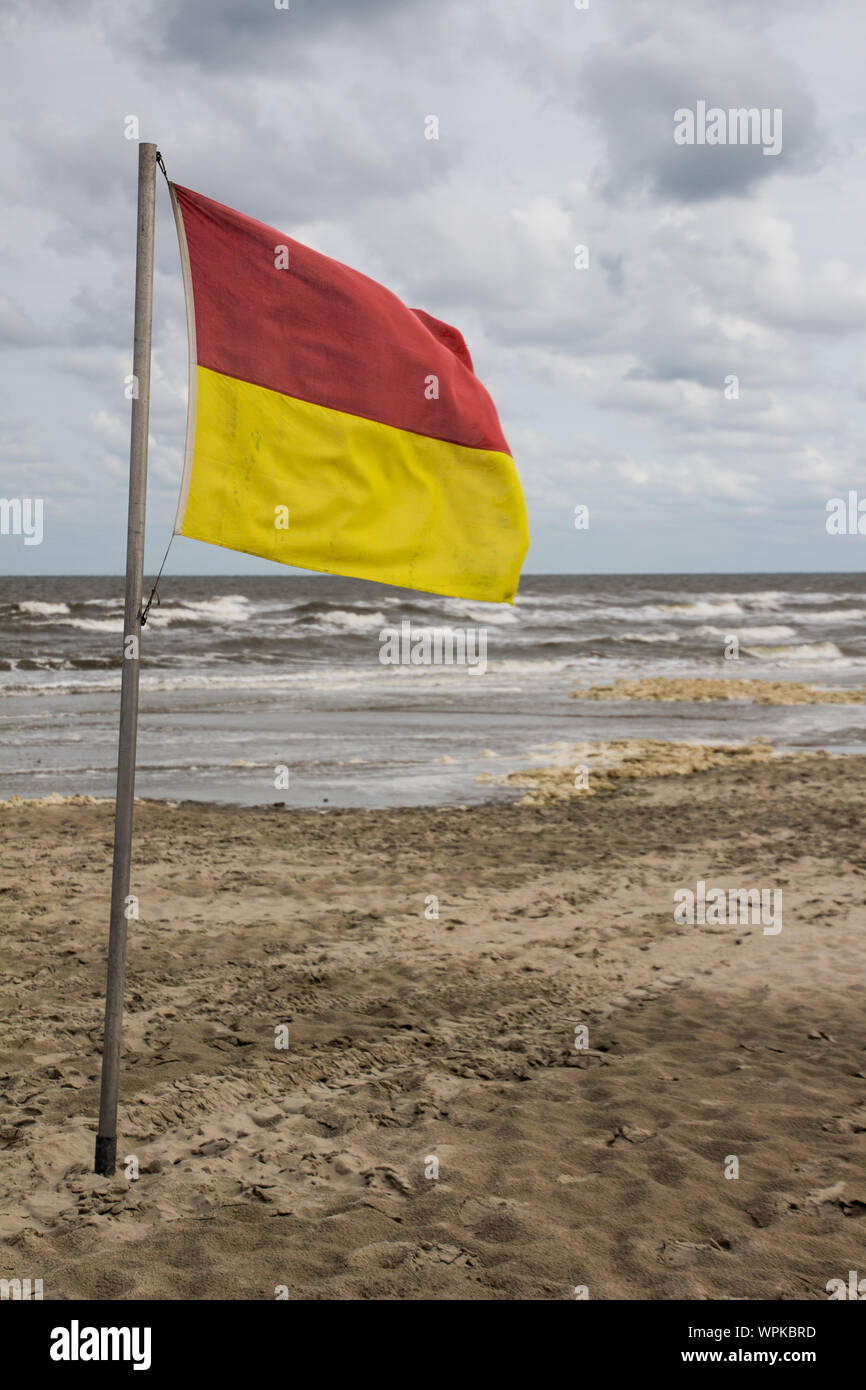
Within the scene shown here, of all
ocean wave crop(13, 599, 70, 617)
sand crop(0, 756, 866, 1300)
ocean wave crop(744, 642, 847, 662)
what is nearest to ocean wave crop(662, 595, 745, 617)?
ocean wave crop(744, 642, 847, 662)

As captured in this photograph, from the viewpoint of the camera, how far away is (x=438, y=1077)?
4.99 m

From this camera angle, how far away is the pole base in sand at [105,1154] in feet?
13.1

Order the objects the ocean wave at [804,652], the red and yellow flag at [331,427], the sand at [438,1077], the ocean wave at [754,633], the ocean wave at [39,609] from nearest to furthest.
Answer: the sand at [438,1077], the red and yellow flag at [331,427], the ocean wave at [804,652], the ocean wave at [39,609], the ocean wave at [754,633]

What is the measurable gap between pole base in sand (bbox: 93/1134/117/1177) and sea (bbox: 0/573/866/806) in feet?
26.2

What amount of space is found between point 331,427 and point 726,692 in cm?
2174

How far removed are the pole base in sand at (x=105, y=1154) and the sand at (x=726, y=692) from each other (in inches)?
802

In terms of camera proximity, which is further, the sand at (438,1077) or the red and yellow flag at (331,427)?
the red and yellow flag at (331,427)

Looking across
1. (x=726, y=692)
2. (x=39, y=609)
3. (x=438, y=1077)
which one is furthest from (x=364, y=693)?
(x=39, y=609)

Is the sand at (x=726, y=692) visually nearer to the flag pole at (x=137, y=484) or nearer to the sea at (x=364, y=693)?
the sea at (x=364, y=693)

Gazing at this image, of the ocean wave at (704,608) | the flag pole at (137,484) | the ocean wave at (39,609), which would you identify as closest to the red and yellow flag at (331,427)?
the flag pole at (137,484)

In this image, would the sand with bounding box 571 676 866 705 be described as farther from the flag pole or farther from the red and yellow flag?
the flag pole

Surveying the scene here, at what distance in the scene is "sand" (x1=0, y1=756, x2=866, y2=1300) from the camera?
3.52 m
